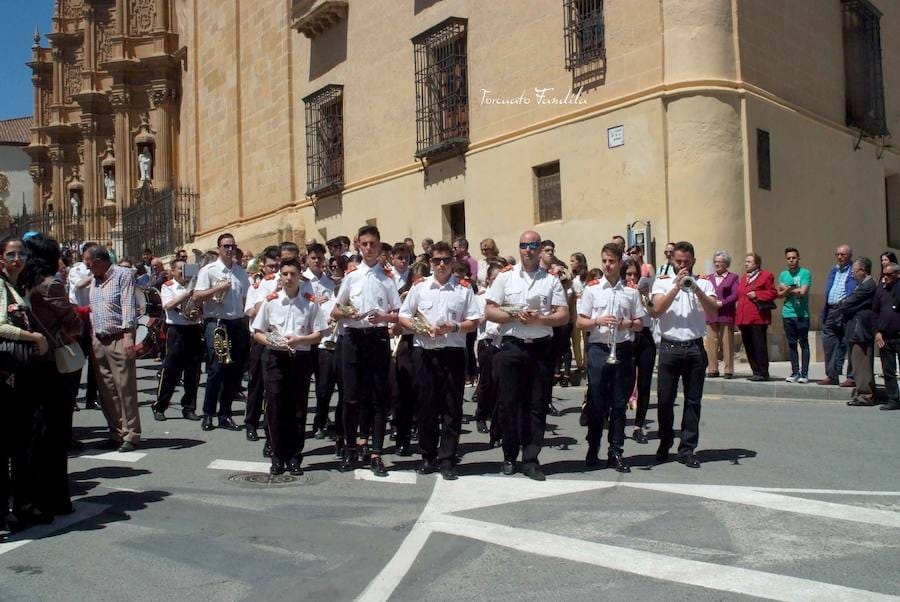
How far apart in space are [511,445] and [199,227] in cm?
2747

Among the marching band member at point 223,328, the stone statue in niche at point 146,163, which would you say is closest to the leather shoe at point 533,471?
the marching band member at point 223,328

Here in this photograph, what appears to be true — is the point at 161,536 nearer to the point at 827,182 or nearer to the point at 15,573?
the point at 15,573

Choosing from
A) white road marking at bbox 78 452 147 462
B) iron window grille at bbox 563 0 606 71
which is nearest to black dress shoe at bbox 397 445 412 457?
white road marking at bbox 78 452 147 462

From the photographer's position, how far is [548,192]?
1816 cm

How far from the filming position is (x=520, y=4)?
60.5 ft

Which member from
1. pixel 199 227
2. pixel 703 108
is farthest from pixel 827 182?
pixel 199 227

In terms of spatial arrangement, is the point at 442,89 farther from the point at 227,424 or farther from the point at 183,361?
the point at 227,424

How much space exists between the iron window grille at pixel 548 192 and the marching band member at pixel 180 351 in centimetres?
853

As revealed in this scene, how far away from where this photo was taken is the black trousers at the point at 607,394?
8133mm

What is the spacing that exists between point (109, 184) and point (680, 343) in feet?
157

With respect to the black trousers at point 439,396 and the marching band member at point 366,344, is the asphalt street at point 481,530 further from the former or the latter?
the marching band member at point 366,344

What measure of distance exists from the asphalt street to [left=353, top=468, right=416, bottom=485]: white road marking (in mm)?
35

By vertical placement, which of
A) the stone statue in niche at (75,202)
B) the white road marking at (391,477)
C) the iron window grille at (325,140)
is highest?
the stone statue in niche at (75,202)

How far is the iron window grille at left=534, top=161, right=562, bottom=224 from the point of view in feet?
59.0
